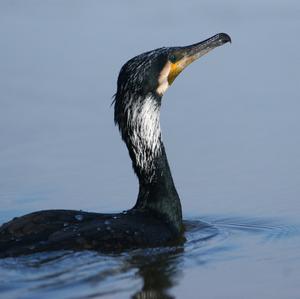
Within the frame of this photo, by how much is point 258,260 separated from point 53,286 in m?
1.73

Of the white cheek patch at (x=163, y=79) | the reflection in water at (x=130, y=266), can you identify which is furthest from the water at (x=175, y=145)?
the white cheek patch at (x=163, y=79)

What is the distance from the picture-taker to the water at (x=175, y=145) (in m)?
9.15

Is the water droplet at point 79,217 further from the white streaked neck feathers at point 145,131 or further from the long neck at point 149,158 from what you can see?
the white streaked neck feathers at point 145,131

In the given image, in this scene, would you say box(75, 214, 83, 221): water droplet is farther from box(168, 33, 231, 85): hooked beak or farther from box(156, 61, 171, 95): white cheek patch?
box(168, 33, 231, 85): hooked beak

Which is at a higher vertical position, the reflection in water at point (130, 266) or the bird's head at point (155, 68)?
the bird's head at point (155, 68)

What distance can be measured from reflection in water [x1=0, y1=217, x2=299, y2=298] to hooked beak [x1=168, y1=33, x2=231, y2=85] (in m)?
1.46

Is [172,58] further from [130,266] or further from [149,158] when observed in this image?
[130,266]

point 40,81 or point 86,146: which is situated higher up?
point 40,81

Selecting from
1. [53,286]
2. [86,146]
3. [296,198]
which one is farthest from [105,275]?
[86,146]

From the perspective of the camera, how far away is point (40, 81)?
14.5m

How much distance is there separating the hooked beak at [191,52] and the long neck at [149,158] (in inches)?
15.4

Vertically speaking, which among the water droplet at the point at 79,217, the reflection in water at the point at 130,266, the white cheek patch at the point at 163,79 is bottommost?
the reflection in water at the point at 130,266

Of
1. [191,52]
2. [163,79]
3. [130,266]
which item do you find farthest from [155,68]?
[130,266]

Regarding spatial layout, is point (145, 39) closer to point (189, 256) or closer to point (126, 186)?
point (126, 186)
